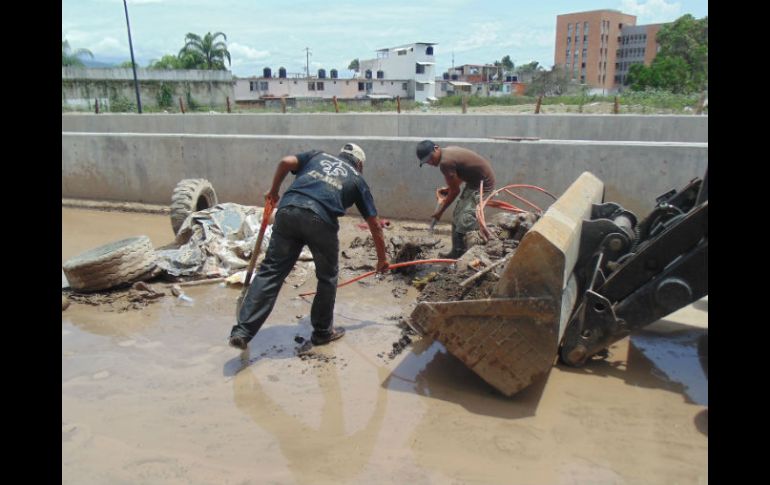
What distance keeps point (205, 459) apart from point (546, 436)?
1.94 metres

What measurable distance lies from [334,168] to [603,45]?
103 m

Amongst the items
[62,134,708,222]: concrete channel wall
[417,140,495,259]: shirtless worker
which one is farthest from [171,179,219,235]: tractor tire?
[417,140,495,259]: shirtless worker

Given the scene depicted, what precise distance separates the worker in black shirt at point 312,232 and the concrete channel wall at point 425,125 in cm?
1086

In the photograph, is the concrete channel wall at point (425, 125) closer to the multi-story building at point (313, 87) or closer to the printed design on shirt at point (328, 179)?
the printed design on shirt at point (328, 179)

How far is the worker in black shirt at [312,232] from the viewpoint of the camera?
4.20 m

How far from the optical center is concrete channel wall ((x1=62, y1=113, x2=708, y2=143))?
13.0 meters

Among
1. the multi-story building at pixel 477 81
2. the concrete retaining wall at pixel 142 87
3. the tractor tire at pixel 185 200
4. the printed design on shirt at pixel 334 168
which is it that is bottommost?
the tractor tire at pixel 185 200

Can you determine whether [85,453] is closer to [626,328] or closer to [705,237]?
[626,328]

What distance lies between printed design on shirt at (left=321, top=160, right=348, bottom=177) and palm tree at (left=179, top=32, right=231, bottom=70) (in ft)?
208

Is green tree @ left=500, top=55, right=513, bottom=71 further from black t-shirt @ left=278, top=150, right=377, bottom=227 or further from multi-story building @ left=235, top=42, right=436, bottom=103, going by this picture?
black t-shirt @ left=278, top=150, right=377, bottom=227

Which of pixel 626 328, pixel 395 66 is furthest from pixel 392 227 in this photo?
pixel 395 66

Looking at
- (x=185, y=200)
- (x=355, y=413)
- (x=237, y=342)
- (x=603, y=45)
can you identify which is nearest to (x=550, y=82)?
(x=603, y=45)

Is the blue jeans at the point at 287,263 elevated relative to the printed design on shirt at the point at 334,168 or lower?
lower

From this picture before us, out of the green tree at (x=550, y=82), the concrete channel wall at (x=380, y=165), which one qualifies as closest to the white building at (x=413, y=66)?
the green tree at (x=550, y=82)
